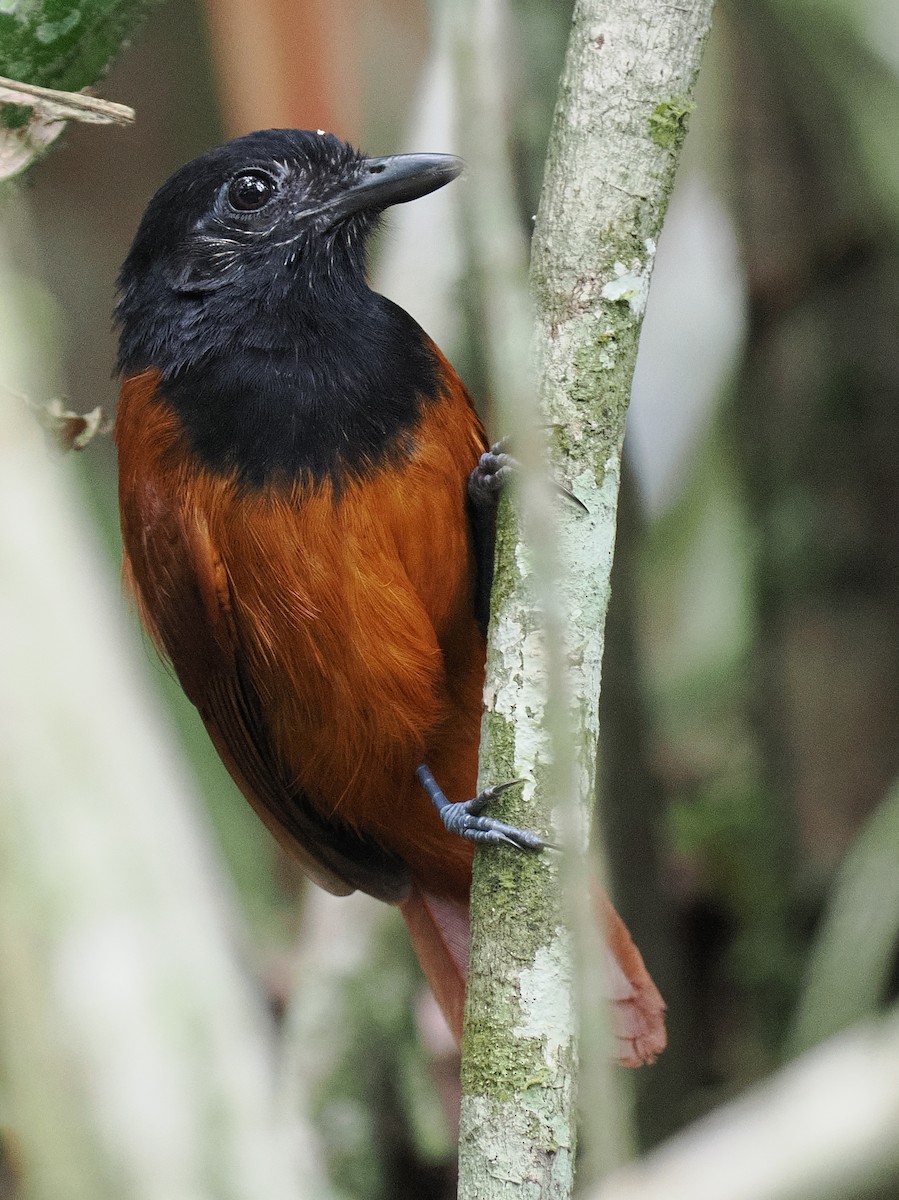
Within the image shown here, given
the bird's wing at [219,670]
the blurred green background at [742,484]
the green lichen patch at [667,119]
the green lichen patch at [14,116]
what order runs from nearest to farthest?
the green lichen patch at [667,119]
the green lichen patch at [14,116]
the bird's wing at [219,670]
the blurred green background at [742,484]

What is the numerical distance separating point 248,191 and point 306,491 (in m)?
0.69

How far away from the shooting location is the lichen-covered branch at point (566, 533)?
181 cm

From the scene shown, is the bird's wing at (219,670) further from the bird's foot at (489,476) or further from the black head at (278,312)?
the bird's foot at (489,476)

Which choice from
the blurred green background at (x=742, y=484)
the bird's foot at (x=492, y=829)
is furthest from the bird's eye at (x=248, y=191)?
the bird's foot at (x=492, y=829)

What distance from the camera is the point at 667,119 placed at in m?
1.99

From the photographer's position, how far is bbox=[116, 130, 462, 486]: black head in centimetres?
255

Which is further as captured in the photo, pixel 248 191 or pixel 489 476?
pixel 248 191

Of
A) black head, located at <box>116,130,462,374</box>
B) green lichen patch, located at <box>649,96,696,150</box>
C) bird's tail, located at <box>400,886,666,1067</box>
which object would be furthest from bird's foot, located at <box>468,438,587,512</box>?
bird's tail, located at <box>400,886,666,1067</box>

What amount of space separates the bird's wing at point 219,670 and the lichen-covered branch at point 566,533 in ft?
2.65

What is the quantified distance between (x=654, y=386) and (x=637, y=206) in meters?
1.90

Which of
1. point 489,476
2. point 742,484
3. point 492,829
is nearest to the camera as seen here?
point 492,829

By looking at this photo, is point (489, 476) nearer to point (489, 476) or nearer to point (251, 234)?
point (489, 476)

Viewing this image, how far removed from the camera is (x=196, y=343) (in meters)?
2.69

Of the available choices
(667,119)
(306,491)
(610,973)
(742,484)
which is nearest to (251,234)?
(306,491)
